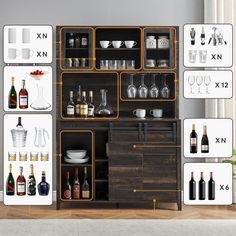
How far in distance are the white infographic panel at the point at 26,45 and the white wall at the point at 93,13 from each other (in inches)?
3.6

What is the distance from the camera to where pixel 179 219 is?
501 centimetres

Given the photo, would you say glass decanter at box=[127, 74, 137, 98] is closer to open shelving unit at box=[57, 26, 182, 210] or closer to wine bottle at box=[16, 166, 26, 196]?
open shelving unit at box=[57, 26, 182, 210]

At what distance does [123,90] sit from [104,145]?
612mm

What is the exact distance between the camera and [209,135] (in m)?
5.57

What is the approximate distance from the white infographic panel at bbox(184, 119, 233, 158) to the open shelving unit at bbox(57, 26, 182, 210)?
262 millimetres

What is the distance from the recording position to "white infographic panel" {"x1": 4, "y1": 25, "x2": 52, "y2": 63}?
5.78 m

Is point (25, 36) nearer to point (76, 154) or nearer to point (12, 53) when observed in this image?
point (12, 53)

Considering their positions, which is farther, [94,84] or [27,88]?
[27,88]

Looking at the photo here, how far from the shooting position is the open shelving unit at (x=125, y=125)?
5.33 meters

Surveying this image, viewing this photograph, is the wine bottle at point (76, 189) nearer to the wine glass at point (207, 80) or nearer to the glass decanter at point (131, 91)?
the glass decanter at point (131, 91)

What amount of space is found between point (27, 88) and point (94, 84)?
76cm

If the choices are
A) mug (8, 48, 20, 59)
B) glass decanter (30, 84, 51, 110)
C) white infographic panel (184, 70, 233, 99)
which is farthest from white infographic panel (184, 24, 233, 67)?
mug (8, 48, 20, 59)

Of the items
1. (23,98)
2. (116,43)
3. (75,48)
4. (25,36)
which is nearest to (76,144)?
(23,98)

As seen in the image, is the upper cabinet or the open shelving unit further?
the upper cabinet
